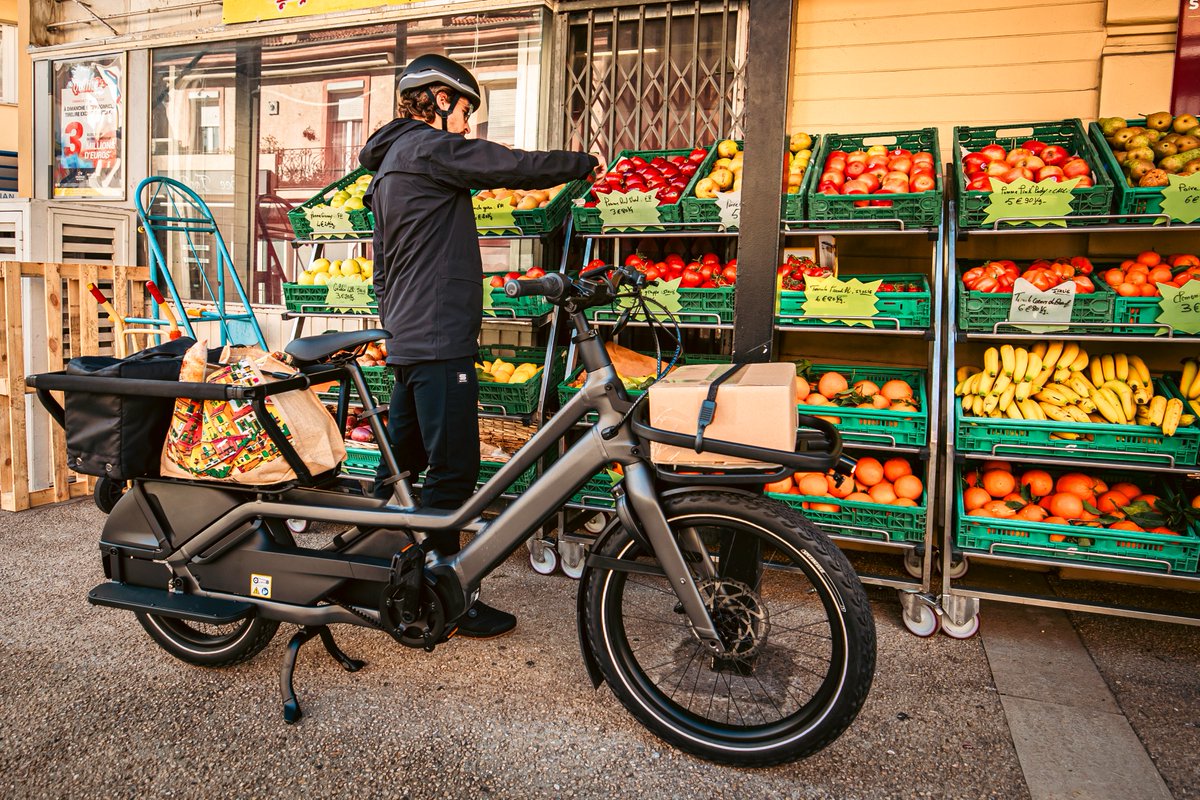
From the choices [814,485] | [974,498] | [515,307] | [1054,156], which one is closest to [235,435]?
[515,307]

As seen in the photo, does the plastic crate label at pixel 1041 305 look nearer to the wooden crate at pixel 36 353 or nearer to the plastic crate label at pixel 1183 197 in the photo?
the plastic crate label at pixel 1183 197

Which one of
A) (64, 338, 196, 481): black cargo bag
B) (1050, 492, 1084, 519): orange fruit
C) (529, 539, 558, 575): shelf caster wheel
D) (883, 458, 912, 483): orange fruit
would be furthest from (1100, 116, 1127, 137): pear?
(64, 338, 196, 481): black cargo bag

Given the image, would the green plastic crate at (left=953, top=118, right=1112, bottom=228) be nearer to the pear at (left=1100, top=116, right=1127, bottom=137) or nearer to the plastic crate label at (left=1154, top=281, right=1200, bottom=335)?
the pear at (left=1100, top=116, right=1127, bottom=137)

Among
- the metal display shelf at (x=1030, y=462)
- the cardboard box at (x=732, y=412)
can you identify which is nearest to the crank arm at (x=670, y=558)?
the cardboard box at (x=732, y=412)

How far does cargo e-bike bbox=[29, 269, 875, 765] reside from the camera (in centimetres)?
231

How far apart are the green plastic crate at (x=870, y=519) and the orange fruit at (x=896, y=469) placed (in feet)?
0.50

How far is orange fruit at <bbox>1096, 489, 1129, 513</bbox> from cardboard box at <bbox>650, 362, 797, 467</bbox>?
6.52ft

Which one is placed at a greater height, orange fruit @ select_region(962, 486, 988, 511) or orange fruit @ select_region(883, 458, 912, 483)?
orange fruit @ select_region(883, 458, 912, 483)

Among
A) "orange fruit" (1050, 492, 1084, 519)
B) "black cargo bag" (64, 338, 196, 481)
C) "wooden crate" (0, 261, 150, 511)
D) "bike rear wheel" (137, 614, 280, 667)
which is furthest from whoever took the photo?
"wooden crate" (0, 261, 150, 511)

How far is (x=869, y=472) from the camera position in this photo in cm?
363

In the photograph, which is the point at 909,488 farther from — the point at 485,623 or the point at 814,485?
the point at 485,623

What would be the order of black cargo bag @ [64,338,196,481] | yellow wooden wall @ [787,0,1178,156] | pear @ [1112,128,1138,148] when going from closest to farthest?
black cargo bag @ [64,338,196,481]
pear @ [1112,128,1138,148]
yellow wooden wall @ [787,0,1178,156]

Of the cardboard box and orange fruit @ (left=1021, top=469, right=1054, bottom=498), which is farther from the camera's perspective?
orange fruit @ (left=1021, top=469, right=1054, bottom=498)

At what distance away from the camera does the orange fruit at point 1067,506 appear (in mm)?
3383
